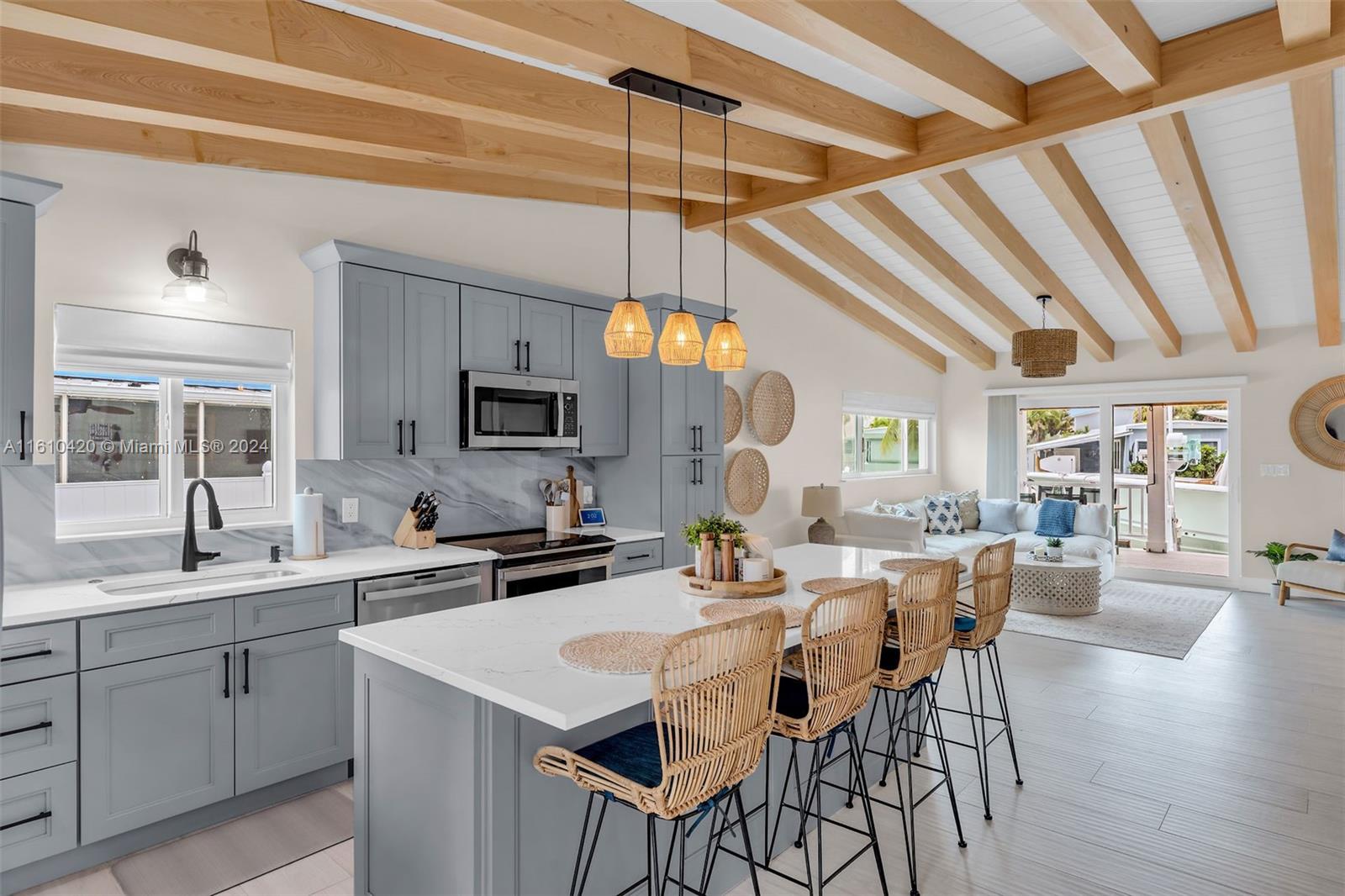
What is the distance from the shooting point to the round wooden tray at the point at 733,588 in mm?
2676

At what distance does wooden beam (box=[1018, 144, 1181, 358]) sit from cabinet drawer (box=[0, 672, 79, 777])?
4926 millimetres

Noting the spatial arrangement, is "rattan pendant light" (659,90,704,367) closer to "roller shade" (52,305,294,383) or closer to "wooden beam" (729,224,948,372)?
"roller shade" (52,305,294,383)

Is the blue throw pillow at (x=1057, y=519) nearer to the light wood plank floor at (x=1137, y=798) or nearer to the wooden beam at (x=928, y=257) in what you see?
the wooden beam at (x=928, y=257)

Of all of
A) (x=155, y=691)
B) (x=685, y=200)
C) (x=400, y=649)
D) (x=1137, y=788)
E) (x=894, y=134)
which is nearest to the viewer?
(x=400, y=649)

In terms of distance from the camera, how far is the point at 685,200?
5512 millimetres

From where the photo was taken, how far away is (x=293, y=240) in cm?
355

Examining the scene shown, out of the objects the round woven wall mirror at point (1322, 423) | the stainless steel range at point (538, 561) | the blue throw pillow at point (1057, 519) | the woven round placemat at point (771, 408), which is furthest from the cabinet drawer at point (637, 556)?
the round woven wall mirror at point (1322, 423)

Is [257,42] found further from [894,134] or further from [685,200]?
[685,200]

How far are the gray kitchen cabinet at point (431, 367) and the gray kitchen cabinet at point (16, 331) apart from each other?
147cm

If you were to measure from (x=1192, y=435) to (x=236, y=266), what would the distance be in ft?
28.7

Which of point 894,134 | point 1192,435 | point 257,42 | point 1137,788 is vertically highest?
point 894,134

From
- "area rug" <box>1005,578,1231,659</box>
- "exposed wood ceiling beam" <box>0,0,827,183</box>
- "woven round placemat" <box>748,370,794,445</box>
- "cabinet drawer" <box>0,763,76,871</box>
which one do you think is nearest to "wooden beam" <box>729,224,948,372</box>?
"woven round placemat" <box>748,370,794,445</box>

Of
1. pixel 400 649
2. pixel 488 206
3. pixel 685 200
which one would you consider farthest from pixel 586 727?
pixel 685 200

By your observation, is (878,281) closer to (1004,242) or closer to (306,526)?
(1004,242)
